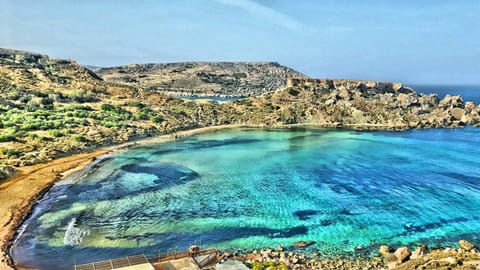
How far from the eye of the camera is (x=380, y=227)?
105ft

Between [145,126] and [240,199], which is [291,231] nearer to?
[240,199]

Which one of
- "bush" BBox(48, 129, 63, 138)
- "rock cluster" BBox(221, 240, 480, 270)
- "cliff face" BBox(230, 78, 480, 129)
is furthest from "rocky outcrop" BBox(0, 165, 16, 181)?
"cliff face" BBox(230, 78, 480, 129)

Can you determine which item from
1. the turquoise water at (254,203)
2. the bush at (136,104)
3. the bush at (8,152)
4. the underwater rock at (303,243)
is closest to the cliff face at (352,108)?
the bush at (136,104)

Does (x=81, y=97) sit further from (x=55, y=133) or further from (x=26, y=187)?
(x=26, y=187)

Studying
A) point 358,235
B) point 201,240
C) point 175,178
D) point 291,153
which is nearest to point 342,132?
point 291,153

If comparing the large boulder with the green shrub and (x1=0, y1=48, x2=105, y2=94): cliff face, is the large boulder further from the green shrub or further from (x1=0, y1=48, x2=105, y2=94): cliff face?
(x1=0, y1=48, x2=105, y2=94): cliff face

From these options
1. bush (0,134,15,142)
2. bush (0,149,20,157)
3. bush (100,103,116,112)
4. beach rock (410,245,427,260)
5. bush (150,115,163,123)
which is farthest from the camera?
bush (150,115,163,123)

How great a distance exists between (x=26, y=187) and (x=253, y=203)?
72.4 ft

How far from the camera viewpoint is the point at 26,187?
38312 mm

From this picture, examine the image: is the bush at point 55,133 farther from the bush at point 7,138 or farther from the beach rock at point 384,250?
the beach rock at point 384,250

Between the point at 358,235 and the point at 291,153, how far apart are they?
3129cm

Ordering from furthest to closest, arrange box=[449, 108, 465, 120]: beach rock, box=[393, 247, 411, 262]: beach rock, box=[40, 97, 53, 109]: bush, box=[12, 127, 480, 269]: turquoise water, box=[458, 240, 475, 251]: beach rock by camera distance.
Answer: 1. box=[449, 108, 465, 120]: beach rock
2. box=[40, 97, 53, 109]: bush
3. box=[12, 127, 480, 269]: turquoise water
4. box=[458, 240, 475, 251]: beach rock
5. box=[393, 247, 411, 262]: beach rock

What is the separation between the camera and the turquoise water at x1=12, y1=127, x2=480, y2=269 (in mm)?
28656

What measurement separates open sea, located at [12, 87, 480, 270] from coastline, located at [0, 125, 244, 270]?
90 cm
